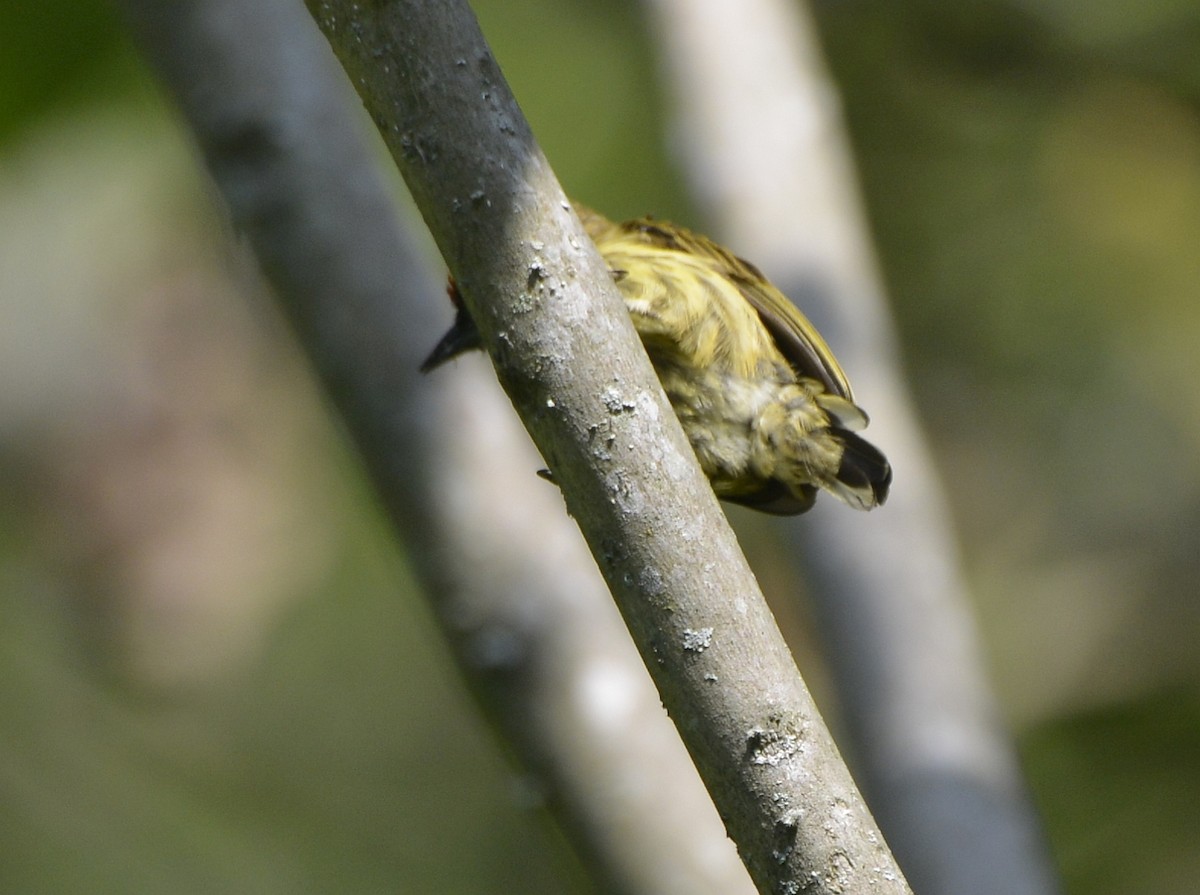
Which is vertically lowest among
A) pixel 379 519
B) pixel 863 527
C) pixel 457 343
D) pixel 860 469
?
pixel 379 519

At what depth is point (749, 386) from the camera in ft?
8.13

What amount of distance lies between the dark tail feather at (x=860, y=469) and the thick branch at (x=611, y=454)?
1.05 metres

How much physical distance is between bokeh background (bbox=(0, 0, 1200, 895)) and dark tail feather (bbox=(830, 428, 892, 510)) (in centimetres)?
375

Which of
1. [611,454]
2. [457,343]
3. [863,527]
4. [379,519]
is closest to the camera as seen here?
[611,454]

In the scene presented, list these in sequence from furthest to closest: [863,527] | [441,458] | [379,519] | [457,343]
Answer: [379,519]
[863,527]
[441,458]
[457,343]

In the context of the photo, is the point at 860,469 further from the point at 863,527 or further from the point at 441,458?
the point at 863,527

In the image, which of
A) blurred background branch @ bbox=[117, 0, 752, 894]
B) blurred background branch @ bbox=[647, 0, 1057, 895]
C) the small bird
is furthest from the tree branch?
blurred background branch @ bbox=[647, 0, 1057, 895]

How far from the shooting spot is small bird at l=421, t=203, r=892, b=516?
244cm

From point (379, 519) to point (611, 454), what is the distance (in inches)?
185

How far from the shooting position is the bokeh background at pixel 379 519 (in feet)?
20.5

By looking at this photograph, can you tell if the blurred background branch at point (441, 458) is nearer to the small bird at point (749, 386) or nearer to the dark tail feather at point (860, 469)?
the small bird at point (749, 386)

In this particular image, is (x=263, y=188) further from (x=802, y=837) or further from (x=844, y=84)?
(x=844, y=84)

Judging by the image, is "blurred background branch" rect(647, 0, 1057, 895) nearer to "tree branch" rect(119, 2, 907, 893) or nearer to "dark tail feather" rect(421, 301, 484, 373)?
"dark tail feather" rect(421, 301, 484, 373)

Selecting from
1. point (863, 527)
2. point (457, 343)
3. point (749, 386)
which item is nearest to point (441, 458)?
point (457, 343)
